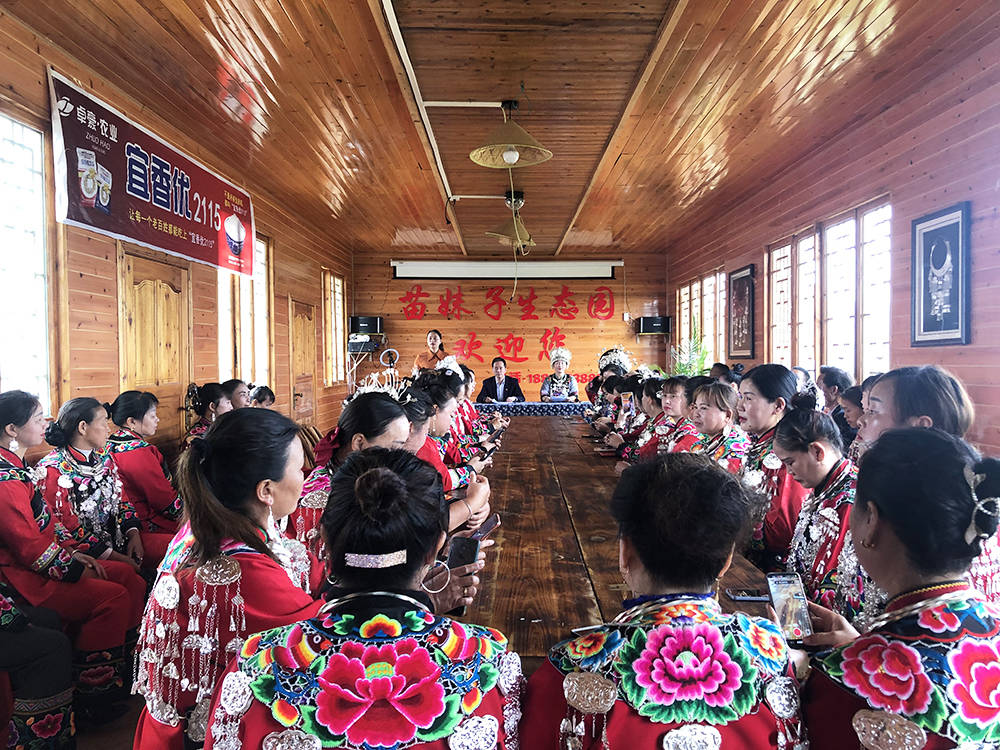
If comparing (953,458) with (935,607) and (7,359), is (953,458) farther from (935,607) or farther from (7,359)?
(7,359)

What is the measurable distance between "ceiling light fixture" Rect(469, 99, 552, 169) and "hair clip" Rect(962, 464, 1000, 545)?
9.78ft

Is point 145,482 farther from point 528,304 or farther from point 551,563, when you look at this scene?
point 528,304

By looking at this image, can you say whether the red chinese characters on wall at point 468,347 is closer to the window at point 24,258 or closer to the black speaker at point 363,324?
the black speaker at point 363,324

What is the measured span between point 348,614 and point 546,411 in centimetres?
657

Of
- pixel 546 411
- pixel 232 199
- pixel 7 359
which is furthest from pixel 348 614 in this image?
pixel 546 411

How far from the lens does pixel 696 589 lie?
37.6 inches

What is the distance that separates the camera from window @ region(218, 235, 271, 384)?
581cm

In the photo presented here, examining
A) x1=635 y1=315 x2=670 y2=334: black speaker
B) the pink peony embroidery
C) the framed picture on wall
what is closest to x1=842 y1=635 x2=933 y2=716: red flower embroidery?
the pink peony embroidery

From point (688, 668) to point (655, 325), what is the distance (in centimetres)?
966

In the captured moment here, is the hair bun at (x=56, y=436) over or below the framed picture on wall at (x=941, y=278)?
below

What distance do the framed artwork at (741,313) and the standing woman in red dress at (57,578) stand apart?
597 centimetres

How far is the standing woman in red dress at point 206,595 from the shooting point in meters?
1.20

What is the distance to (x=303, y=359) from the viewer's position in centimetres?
793

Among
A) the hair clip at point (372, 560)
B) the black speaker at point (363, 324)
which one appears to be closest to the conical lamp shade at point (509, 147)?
the hair clip at point (372, 560)
